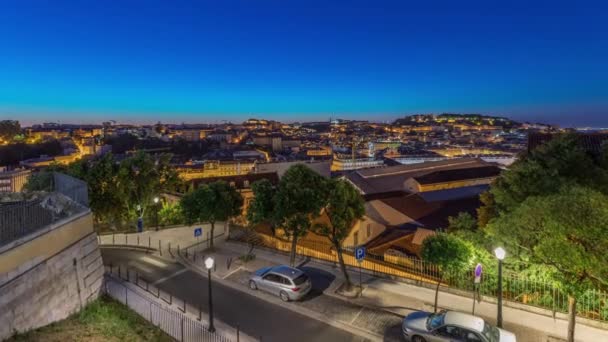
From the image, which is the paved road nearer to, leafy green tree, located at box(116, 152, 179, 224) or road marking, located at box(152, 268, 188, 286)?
road marking, located at box(152, 268, 188, 286)

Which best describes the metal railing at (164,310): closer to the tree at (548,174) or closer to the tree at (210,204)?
the tree at (210,204)

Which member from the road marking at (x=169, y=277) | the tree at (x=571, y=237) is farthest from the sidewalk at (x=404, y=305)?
the road marking at (x=169, y=277)

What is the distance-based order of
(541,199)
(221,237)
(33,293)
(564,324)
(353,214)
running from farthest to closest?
(221,237), (353,214), (564,324), (33,293), (541,199)

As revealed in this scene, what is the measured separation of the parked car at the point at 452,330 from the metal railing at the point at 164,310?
205 inches

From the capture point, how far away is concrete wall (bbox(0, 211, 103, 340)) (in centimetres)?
973

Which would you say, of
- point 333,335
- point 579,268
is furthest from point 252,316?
point 579,268

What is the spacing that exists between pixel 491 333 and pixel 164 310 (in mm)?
10099

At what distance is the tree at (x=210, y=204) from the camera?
20.8 meters

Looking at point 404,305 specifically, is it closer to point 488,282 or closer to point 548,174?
point 488,282

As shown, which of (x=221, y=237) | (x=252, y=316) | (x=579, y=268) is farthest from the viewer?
(x=221, y=237)

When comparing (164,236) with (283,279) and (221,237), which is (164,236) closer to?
(221,237)

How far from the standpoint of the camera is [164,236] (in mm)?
24953

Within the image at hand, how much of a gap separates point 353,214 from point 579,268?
317 inches

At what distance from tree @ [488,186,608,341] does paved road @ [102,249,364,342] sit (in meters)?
5.77
